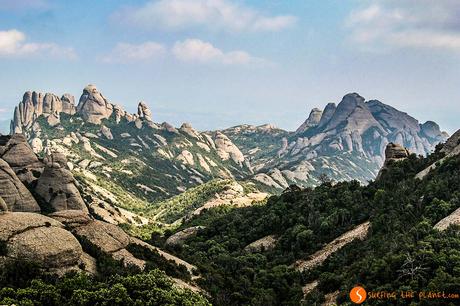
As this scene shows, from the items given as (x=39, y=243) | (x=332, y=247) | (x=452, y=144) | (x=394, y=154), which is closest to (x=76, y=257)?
(x=39, y=243)

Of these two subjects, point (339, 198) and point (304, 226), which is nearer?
point (304, 226)

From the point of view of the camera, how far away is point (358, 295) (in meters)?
53.8

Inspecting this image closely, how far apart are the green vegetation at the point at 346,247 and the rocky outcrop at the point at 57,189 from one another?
29.5m

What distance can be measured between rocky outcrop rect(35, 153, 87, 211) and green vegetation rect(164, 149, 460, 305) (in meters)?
29.5

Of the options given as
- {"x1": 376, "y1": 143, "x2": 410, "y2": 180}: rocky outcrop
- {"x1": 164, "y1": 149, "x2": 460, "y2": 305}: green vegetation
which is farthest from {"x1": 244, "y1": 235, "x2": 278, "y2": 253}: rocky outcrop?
{"x1": 376, "y1": 143, "x2": 410, "y2": 180}: rocky outcrop

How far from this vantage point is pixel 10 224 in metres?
48.1

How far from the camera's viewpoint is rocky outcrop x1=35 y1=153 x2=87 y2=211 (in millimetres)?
102625

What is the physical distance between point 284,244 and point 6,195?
5650cm

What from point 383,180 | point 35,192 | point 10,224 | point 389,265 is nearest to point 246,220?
point 383,180

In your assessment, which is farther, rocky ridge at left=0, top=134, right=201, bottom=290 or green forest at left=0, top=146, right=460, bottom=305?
rocky ridge at left=0, top=134, right=201, bottom=290

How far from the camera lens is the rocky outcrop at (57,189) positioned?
103 meters

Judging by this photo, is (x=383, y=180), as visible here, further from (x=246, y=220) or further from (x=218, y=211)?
(x=218, y=211)

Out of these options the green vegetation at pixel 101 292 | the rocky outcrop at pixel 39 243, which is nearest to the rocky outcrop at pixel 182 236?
the rocky outcrop at pixel 39 243

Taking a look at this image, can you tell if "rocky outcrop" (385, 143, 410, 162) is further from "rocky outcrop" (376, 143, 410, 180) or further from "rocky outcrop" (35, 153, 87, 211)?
"rocky outcrop" (35, 153, 87, 211)
